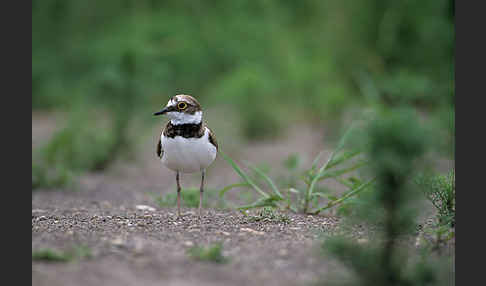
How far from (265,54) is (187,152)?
6836 millimetres

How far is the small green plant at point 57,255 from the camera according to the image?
281 centimetres

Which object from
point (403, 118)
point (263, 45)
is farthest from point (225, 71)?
point (403, 118)

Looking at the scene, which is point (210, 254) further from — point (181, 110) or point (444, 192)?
point (444, 192)

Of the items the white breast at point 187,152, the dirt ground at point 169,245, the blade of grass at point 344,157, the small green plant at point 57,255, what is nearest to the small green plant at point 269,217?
the dirt ground at point 169,245

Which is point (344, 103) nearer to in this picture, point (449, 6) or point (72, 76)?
point (449, 6)

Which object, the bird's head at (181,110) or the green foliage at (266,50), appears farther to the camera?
the green foliage at (266,50)

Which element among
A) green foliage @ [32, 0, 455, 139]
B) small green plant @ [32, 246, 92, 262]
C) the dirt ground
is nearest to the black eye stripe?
the dirt ground

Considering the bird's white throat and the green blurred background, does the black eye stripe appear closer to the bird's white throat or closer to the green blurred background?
the bird's white throat

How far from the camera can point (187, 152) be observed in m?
3.92

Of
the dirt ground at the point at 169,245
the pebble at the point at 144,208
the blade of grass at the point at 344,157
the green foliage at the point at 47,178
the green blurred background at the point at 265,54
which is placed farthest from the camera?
the green blurred background at the point at 265,54

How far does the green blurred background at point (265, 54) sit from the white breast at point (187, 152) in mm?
4409

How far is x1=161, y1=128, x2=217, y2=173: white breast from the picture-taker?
3.92m

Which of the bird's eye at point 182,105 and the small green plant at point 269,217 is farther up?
the bird's eye at point 182,105

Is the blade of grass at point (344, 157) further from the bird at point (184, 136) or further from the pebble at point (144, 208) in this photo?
the pebble at point (144, 208)
